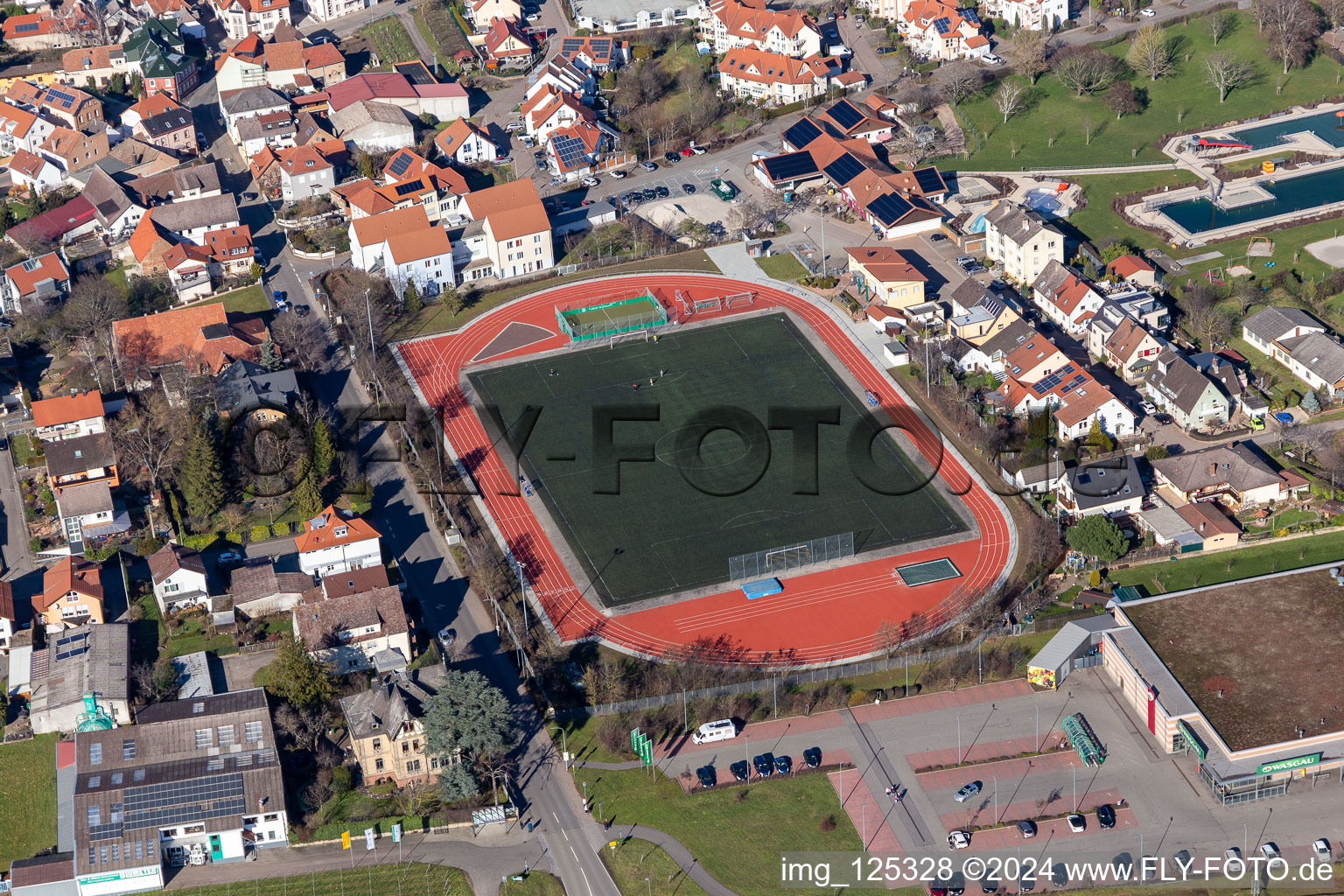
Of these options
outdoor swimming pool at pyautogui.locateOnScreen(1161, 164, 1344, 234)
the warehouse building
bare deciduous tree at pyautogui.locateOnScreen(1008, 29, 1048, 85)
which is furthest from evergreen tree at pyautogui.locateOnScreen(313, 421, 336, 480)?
bare deciduous tree at pyautogui.locateOnScreen(1008, 29, 1048, 85)

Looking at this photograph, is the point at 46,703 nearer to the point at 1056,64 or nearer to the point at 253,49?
the point at 253,49

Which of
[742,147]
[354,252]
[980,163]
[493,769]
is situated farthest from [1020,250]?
[493,769]

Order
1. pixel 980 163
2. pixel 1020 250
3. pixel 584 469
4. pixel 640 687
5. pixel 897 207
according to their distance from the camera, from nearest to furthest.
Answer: pixel 640 687 → pixel 584 469 → pixel 1020 250 → pixel 897 207 → pixel 980 163

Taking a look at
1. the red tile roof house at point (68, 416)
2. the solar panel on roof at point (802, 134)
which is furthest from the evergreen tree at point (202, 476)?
the solar panel on roof at point (802, 134)

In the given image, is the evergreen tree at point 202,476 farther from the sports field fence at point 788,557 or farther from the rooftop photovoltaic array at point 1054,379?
the rooftop photovoltaic array at point 1054,379

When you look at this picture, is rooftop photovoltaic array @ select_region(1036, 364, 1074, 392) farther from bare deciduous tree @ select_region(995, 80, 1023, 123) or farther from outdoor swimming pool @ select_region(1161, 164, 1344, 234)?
bare deciduous tree @ select_region(995, 80, 1023, 123)

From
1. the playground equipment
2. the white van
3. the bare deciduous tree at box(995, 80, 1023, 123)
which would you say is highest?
the bare deciduous tree at box(995, 80, 1023, 123)

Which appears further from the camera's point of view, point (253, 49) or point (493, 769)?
point (253, 49)
